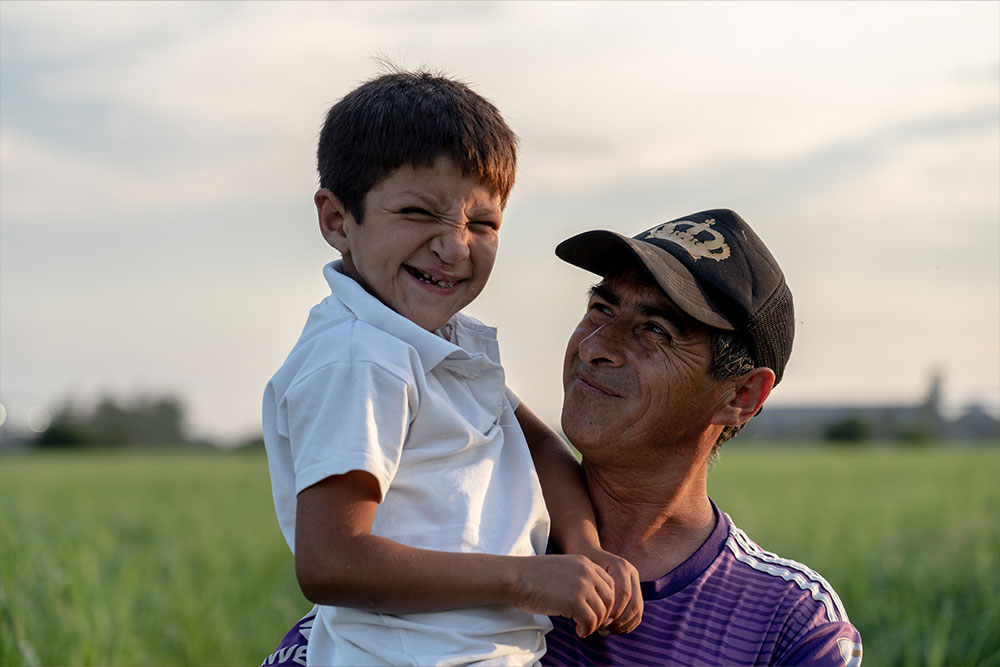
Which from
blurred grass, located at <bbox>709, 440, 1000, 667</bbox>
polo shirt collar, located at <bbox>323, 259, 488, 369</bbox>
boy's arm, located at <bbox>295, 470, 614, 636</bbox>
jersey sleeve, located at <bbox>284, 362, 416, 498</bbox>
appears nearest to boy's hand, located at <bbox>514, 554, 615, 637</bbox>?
boy's arm, located at <bbox>295, 470, 614, 636</bbox>

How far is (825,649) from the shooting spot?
2.22 meters

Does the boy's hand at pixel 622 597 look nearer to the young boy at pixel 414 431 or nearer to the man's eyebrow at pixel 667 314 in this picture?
the young boy at pixel 414 431

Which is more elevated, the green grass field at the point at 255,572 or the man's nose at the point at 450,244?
the man's nose at the point at 450,244

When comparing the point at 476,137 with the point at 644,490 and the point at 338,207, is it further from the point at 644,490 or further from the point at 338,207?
the point at 644,490

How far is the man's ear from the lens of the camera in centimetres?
263

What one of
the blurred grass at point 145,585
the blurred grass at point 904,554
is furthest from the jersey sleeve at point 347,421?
the blurred grass at point 145,585

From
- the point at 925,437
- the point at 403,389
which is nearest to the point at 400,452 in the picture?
the point at 403,389

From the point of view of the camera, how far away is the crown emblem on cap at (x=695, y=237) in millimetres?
2564

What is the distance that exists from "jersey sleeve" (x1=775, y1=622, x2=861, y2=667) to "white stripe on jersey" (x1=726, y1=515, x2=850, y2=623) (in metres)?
0.06

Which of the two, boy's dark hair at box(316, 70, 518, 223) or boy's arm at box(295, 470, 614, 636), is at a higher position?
boy's dark hair at box(316, 70, 518, 223)

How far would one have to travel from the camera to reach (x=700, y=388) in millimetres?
2545

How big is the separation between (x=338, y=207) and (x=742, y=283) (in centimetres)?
98

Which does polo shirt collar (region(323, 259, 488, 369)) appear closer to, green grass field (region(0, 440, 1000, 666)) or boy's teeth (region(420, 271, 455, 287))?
boy's teeth (region(420, 271, 455, 287))

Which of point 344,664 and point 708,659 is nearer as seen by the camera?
point 344,664
